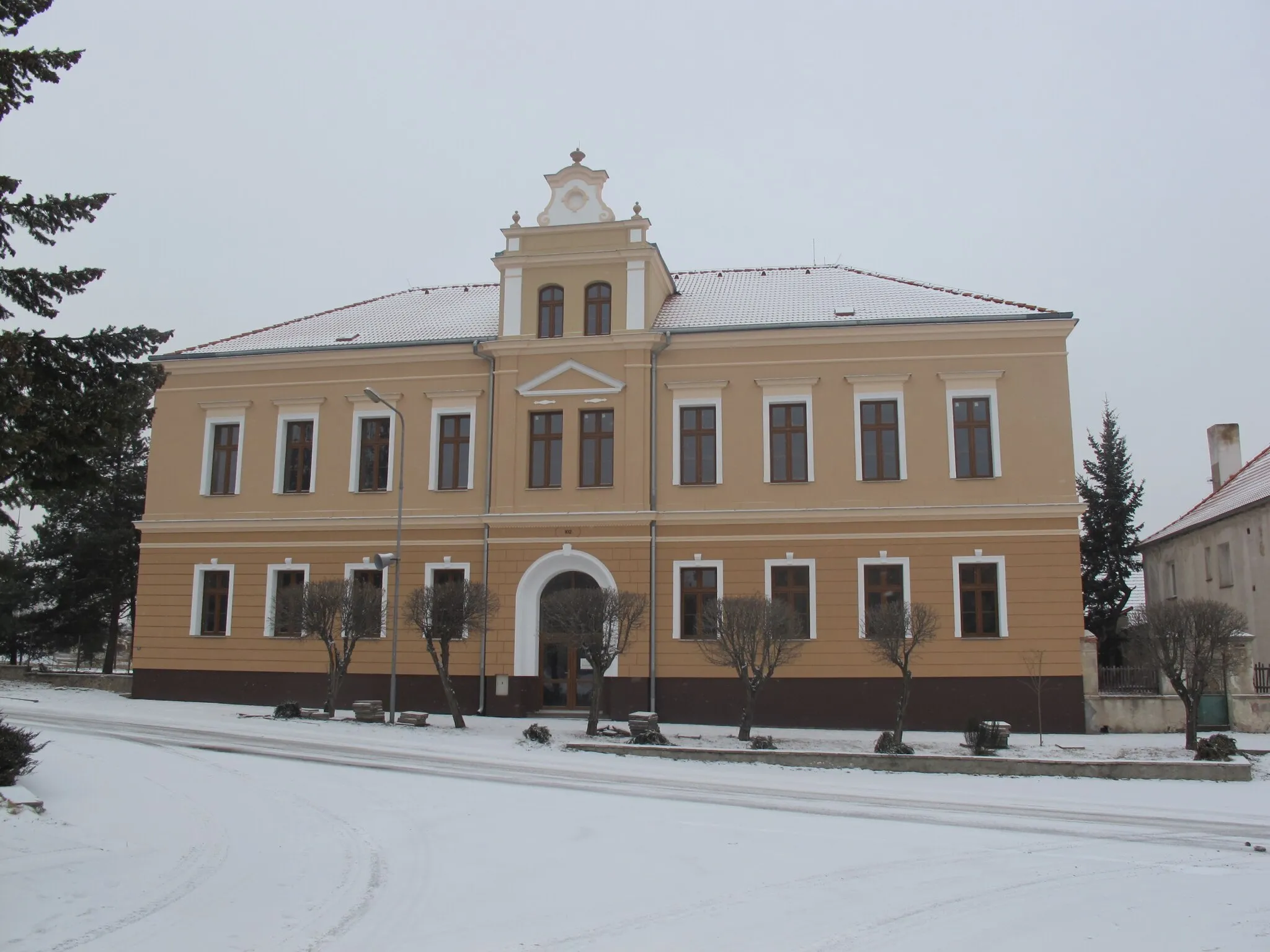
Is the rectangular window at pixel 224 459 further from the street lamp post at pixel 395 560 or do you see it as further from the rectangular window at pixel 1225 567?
the rectangular window at pixel 1225 567

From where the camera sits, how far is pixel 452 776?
15.3m

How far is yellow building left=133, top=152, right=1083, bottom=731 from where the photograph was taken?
24438mm

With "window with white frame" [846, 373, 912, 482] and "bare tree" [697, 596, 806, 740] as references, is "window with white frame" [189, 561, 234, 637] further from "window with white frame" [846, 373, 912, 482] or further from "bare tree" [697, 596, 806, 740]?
"window with white frame" [846, 373, 912, 482]

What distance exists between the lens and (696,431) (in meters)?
26.1

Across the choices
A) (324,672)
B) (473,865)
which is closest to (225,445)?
(324,672)

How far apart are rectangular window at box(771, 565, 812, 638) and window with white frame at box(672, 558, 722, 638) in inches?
52.8

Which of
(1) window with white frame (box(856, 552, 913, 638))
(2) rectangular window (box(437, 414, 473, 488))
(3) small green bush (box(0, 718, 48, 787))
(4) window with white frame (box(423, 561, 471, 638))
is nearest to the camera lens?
(3) small green bush (box(0, 718, 48, 787))

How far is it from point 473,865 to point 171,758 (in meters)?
8.06

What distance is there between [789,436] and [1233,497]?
594 inches

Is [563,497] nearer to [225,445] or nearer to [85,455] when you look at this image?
[225,445]

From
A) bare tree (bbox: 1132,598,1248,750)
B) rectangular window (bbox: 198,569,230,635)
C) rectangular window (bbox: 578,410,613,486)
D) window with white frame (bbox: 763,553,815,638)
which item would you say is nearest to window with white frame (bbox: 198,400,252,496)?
rectangular window (bbox: 198,569,230,635)

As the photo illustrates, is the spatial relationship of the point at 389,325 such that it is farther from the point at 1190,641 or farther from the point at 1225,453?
the point at 1225,453

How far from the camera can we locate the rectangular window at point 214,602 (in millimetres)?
27906

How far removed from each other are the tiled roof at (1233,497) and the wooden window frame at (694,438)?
14485 millimetres
